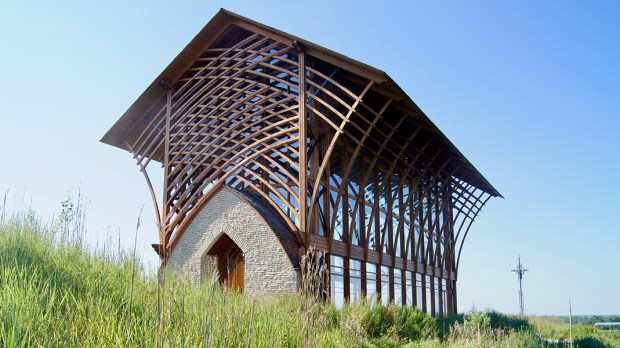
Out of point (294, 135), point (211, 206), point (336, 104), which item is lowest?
point (211, 206)

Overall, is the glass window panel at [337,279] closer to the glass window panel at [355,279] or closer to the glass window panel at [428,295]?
the glass window panel at [355,279]

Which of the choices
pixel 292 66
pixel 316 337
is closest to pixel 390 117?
pixel 292 66

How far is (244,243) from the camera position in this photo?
Answer: 15.0m

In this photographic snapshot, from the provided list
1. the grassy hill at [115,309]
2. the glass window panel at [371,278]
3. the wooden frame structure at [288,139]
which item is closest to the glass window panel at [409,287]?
the wooden frame structure at [288,139]

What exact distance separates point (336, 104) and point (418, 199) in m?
7.26

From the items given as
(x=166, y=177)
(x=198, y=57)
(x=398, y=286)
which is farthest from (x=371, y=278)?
(x=198, y=57)

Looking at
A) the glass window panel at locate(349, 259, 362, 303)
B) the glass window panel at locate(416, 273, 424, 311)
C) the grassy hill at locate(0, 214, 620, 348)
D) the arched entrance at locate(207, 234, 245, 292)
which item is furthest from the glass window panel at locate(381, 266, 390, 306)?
the grassy hill at locate(0, 214, 620, 348)

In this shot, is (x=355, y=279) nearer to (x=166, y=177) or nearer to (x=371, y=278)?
(x=371, y=278)

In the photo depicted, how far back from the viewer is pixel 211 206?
15.9 meters

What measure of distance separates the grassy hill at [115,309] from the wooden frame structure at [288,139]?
5.69m

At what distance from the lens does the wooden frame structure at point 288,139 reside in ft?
48.3

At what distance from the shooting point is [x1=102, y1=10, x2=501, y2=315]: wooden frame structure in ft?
48.3

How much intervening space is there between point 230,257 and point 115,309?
11194 mm

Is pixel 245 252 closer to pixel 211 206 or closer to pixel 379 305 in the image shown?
pixel 211 206
